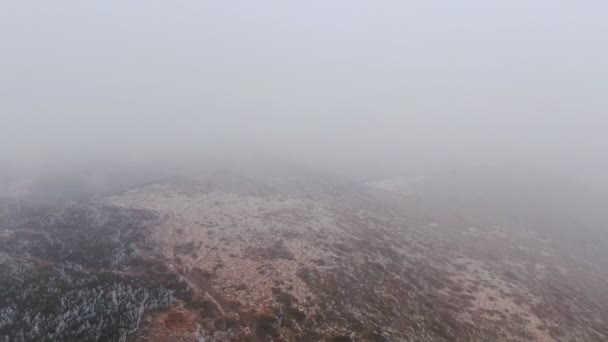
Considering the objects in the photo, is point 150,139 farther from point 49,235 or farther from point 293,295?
point 293,295

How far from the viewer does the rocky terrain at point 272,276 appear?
2409 cm

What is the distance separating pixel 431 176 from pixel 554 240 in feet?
142

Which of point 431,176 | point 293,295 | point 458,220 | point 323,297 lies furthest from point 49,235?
point 431,176

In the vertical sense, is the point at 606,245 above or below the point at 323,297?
below

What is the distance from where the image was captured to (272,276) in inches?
1284

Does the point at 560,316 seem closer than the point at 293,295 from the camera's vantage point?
No

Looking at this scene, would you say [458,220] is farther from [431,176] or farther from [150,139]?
[150,139]

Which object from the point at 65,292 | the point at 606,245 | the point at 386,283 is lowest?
the point at 606,245

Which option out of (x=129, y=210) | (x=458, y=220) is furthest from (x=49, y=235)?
(x=458, y=220)

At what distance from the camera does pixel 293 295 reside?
29.2 meters

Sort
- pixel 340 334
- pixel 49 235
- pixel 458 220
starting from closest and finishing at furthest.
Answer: pixel 340 334
pixel 49 235
pixel 458 220

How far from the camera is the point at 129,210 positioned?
160ft

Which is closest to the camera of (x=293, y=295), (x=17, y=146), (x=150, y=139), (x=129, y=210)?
(x=293, y=295)

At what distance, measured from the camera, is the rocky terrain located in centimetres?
2409
